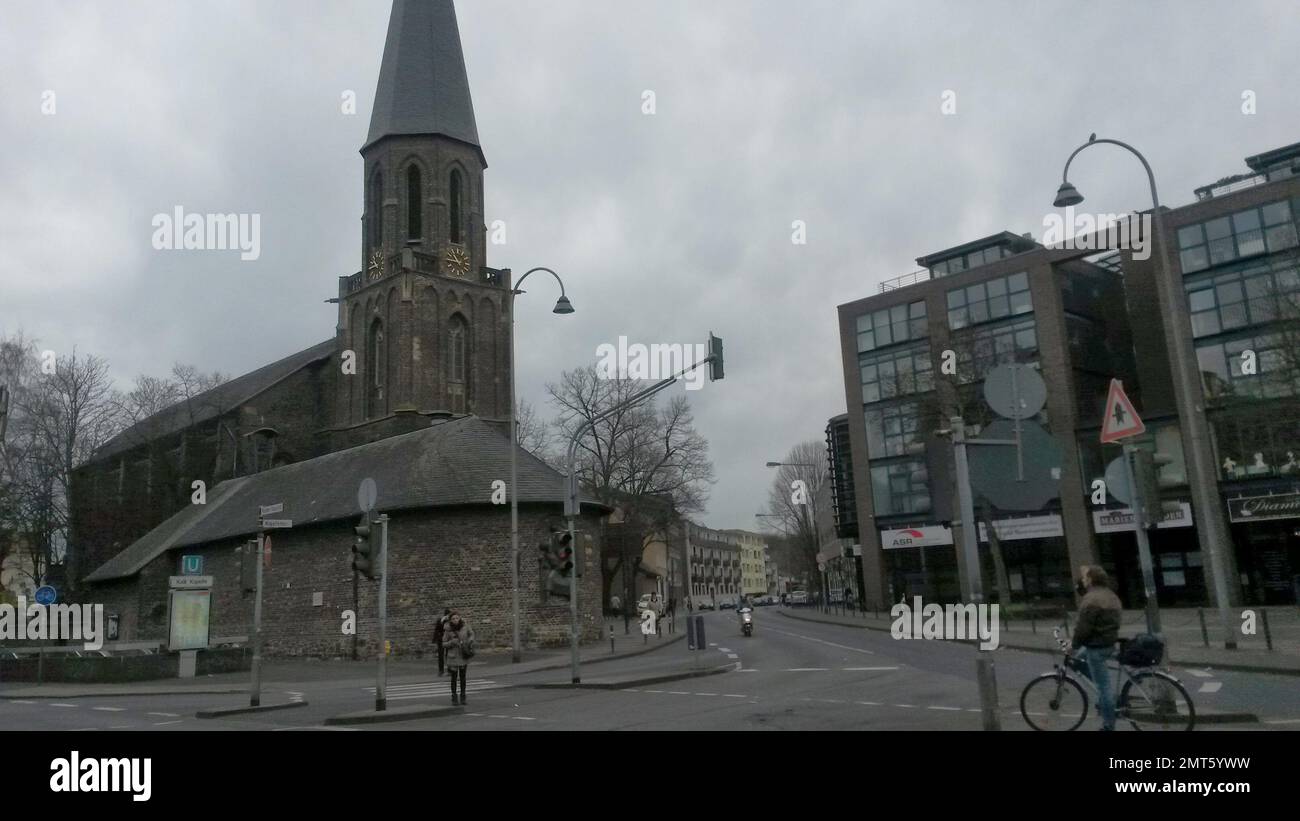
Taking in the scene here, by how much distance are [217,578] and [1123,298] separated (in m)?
45.7

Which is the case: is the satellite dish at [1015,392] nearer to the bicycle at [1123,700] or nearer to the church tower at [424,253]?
the bicycle at [1123,700]

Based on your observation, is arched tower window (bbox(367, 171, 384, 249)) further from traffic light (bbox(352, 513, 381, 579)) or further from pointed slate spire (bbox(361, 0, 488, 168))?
traffic light (bbox(352, 513, 381, 579))

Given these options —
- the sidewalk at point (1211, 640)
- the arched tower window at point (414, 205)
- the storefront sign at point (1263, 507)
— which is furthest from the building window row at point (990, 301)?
the arched tower window at point (414, 205)

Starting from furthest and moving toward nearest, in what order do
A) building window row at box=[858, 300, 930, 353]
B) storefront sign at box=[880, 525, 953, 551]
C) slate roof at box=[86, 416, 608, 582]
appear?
building window row at box=[858, 300, 930, 353]
storefront sign at box=[880, 525, 953, 551]
slate roof at box=[86, 416, 608, 582]

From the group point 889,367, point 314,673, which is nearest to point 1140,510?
point 314,673

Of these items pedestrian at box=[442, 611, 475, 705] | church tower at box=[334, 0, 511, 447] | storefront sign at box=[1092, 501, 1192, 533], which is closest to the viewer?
pedestrian at box=[442, 611, 475, 705]

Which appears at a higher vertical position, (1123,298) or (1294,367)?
(1123,298)

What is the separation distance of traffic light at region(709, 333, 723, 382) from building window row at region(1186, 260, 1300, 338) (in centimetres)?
2861

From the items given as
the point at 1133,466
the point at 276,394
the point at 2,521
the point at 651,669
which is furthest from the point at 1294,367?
the point at 276,394

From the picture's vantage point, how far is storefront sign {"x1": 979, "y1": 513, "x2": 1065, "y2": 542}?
42031 millimetres

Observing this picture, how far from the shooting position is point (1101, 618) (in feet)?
26.7

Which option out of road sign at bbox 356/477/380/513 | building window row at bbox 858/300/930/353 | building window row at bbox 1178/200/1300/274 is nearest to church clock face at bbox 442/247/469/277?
building window row at bbox 858/300/930/353

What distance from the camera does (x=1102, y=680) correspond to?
8141 millimetres

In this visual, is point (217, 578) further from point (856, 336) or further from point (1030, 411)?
point (1030, 411)
